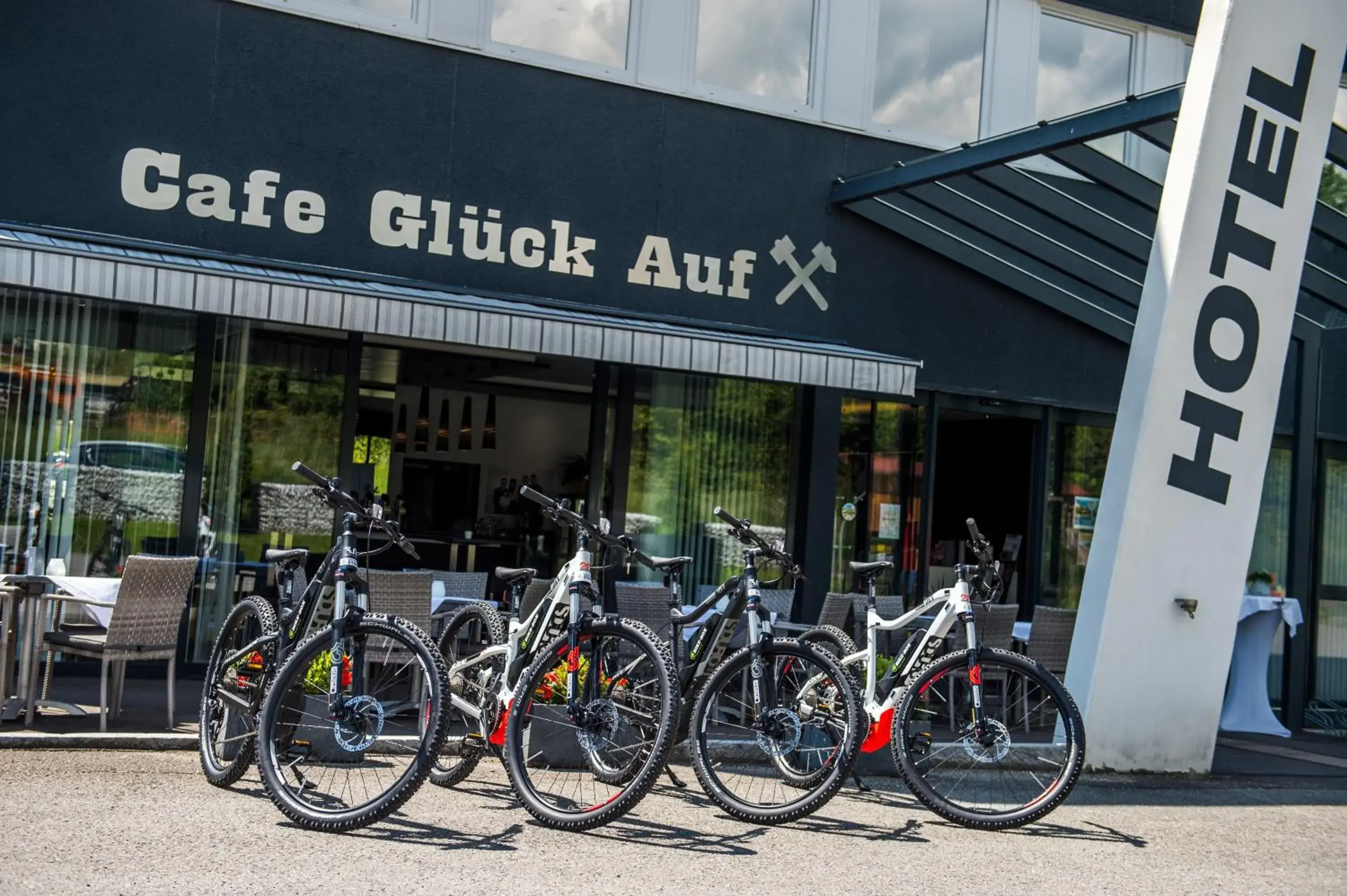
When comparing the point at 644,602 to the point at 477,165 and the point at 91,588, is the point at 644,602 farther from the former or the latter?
the point at 477,165

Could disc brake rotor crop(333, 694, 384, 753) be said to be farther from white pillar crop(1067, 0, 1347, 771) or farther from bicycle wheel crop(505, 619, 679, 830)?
white pillar crop(1067, 0, 1347, 771)

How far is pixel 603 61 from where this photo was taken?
1063cm

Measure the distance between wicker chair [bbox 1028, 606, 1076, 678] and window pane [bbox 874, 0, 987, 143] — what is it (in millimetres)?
4590

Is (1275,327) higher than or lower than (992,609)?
higher

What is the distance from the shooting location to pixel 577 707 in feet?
17.5

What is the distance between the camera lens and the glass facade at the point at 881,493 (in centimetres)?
1162

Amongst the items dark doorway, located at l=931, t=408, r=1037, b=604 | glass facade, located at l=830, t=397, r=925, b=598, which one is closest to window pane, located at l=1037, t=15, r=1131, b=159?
dark doorway, located at l=931, t=408, r=1037, b=604

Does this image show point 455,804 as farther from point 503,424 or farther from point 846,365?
point 503,424

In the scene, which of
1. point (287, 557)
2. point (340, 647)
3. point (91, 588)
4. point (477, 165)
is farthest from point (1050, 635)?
point (91, 588)

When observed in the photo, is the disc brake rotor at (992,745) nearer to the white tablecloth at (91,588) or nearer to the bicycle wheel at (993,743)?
the bicycle wheel at (993,743)

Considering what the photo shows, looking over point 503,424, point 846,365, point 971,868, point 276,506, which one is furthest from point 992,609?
point 503,424

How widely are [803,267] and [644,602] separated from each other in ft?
13.3

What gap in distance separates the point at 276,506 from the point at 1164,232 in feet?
19.4

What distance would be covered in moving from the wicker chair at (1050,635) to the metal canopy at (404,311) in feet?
5.90
